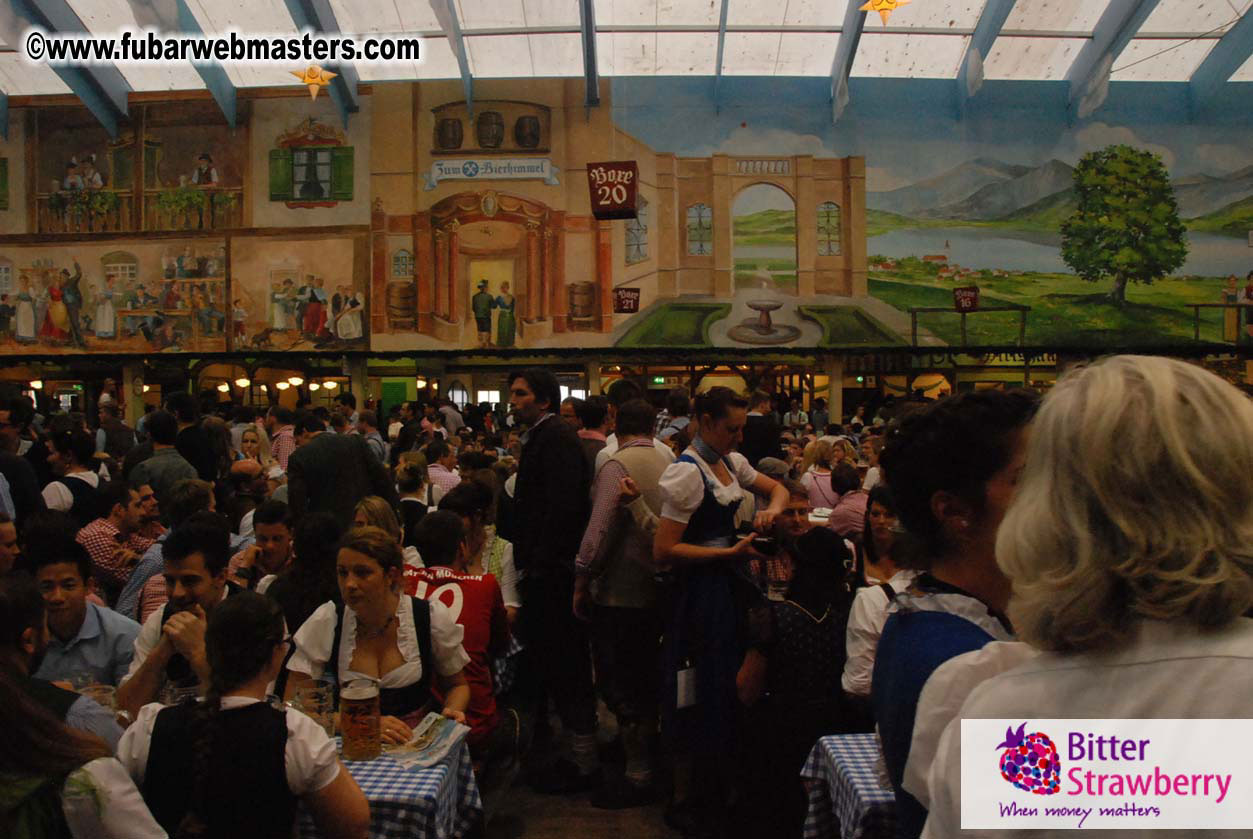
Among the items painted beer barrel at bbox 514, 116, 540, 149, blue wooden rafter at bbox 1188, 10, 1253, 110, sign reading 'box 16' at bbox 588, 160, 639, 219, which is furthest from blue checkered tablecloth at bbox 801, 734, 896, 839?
blue wooden rafter at bbox 1188, 10, 1253, 110

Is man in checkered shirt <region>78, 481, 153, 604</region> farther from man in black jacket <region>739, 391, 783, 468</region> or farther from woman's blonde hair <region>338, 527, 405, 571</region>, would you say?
man in black jacket <region>739, 391, 783, 468</region>

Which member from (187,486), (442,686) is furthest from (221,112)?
(442,686)

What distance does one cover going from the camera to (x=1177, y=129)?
65.8 ft

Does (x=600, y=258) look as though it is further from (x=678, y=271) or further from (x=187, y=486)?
(x=187, y=486)

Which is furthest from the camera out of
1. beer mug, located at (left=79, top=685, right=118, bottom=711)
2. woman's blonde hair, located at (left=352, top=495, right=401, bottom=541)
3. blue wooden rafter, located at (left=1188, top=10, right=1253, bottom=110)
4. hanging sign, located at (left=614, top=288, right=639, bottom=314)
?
hanging sign, located at (left=614, top=288, right=639, bottom=314)

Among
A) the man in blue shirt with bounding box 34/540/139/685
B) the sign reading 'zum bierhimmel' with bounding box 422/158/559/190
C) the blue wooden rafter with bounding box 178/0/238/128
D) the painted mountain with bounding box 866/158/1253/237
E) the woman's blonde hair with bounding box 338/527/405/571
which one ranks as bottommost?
the man in blue shirt with bounding box 34/540/139/685

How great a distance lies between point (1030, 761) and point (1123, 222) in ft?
71.4

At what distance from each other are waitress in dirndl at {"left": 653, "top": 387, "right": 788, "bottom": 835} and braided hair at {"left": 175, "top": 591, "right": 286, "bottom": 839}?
1865 mm

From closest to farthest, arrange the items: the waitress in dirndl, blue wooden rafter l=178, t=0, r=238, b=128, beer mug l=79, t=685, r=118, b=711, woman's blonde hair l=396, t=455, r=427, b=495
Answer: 1. beer mug l=79, t=685, r=118, b=711
2. the waitress in dirndl
3. woman's blonde hair l=396, t=455, r=427, b=495
4. blue wooden rafter l=178, t=0, r=238, b=128

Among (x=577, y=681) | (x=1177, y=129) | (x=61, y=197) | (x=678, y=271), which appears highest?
(x=1177, y=129)

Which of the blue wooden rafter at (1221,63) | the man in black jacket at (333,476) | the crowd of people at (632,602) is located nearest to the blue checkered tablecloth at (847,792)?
the crowd of people at (632,602)

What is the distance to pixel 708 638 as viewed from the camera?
12.6ft

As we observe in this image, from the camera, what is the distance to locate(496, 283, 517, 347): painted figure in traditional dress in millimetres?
19766

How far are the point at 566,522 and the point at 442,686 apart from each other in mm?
1399
